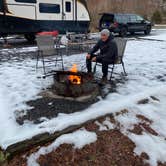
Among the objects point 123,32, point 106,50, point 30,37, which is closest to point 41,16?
point 30,37

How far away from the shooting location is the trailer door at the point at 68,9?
15.1 meters

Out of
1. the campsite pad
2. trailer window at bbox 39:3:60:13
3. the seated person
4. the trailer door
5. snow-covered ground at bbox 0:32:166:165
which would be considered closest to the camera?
snow-covered ground at bbox 0:32:166:165

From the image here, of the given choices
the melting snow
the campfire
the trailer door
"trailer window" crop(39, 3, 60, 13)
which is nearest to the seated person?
the campfire

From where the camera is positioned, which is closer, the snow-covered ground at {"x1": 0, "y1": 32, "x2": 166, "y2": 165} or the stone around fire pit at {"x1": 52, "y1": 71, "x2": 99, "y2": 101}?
the snow-covered ground at {"x1": 0, "y1": 32, "x2": 166, "y2": 165}

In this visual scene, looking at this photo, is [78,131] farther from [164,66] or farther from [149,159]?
[164,66]

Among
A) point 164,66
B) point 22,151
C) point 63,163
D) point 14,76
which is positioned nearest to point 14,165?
point 22,151

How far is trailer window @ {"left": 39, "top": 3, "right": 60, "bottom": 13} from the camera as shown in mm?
14343

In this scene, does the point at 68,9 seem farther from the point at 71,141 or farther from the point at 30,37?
the point at 71,141

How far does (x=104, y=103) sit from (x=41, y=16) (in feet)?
34.5

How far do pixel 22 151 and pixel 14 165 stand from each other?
24 cm

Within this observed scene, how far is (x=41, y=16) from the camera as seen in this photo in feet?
47.4

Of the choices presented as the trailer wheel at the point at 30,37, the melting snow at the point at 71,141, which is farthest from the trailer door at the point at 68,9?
the melting snow at the point at 71,141

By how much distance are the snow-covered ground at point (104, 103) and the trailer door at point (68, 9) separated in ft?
24.5

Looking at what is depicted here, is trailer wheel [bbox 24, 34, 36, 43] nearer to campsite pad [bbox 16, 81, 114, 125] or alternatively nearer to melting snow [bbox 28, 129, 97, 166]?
campsite pad [bbox 16, 81, 114, 125]
